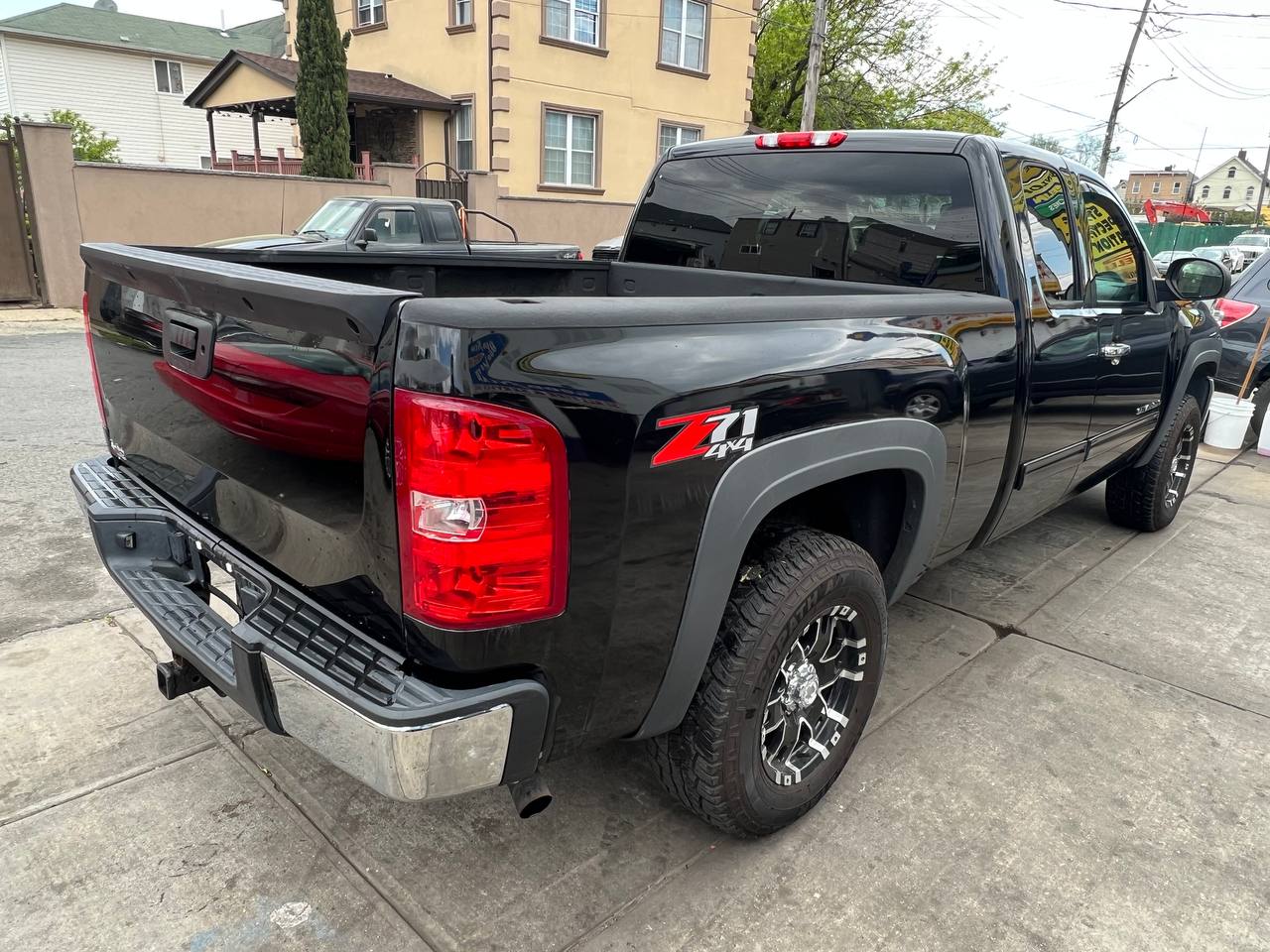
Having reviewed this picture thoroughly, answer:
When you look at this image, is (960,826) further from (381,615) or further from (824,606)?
(381,615)

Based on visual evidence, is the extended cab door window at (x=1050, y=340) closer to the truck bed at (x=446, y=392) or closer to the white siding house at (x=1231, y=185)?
the truck bed at (x=446, y=392)

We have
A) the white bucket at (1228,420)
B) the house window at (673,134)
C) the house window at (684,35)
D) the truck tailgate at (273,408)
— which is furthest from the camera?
the house window at (673,134)

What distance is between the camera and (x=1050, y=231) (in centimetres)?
331

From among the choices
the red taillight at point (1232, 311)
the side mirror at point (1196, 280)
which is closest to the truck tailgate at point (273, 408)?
the side mirror at point (1196, 280)

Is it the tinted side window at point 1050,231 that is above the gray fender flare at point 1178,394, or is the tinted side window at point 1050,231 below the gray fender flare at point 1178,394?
above

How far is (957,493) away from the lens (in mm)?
2893

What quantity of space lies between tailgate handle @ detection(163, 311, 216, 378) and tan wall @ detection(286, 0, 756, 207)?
16852 mm

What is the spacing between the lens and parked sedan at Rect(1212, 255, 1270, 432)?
23.8 feet

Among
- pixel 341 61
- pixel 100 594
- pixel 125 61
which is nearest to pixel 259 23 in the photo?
pixel 125 61

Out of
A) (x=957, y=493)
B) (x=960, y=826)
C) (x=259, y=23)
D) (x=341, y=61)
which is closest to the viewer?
(x=960, y=826)

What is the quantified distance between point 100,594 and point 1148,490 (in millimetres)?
5256

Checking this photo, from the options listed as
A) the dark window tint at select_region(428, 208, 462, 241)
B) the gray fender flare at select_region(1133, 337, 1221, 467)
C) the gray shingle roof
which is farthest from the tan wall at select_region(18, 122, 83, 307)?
the gray shingle roof

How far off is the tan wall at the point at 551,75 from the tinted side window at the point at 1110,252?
15.7 metres

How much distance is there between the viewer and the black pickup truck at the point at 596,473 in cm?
164
